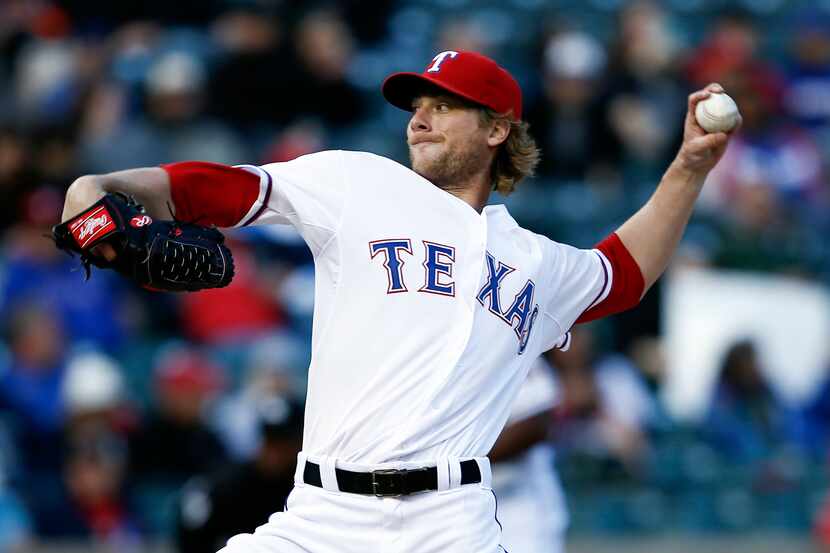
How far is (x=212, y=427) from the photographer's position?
26.4 ft

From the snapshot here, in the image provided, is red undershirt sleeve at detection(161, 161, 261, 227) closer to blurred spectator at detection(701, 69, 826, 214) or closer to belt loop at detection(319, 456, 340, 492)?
belt loop at detection(319, 456, 340, 492)

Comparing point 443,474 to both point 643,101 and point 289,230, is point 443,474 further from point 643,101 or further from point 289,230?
→ point 643,101

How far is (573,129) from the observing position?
1002 centimetres

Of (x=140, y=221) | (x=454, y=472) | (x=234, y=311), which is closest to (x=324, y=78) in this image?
(x=234, y=311)

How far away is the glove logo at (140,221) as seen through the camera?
338 cm

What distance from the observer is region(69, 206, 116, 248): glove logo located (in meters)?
3.35

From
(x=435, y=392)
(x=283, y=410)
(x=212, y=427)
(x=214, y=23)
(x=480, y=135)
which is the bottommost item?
(x=212, y=427)

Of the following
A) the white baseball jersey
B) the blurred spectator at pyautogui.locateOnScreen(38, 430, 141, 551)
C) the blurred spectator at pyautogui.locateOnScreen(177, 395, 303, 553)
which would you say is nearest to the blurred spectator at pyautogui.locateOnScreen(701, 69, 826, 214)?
the blurred spectator at pyautogui.locateOnScreen(38, 430, 141, 551)

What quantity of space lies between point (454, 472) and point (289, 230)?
5.41m

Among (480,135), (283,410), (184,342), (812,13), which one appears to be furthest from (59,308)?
(812,13)

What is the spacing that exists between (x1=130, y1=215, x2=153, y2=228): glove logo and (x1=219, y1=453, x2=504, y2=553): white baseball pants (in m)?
0.78

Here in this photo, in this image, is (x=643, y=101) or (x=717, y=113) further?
(x=643, y=101)

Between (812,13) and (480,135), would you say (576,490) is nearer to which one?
(480,135)

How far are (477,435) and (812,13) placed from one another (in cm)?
924
